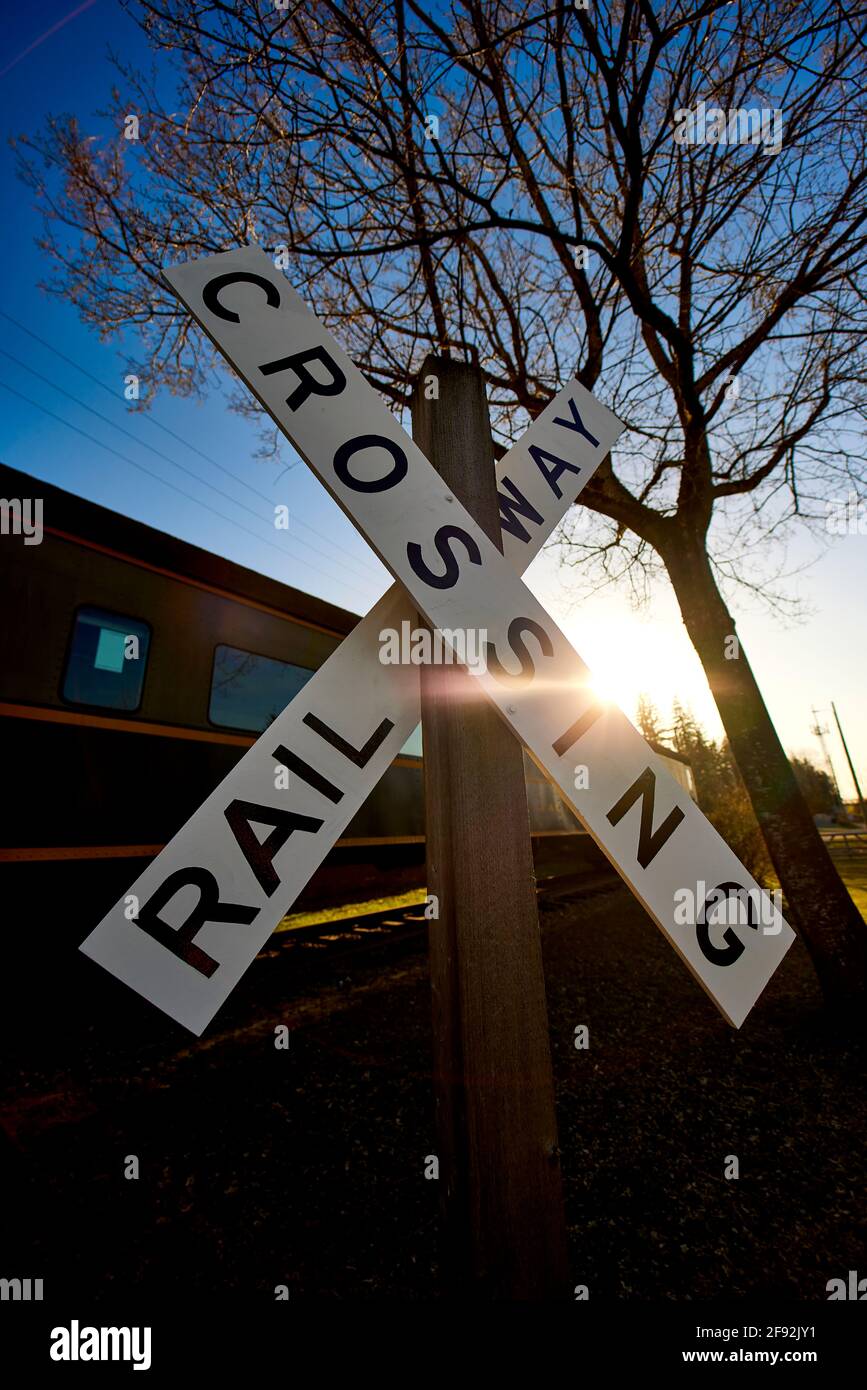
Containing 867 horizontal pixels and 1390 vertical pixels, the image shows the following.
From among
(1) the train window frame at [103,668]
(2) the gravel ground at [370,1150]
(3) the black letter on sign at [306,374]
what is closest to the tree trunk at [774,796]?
(2) the gravel ground at [370,1150]

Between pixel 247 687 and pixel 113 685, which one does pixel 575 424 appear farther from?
pixel 247 687

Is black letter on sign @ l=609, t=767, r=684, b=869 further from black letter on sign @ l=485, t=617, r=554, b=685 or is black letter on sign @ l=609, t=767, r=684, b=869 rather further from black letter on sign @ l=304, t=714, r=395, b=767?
black letter on sign @ l=304, t=714, r=395, b=767

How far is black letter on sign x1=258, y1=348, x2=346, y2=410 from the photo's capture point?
3.42 ft

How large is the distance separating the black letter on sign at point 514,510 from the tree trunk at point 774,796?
3.91 metres

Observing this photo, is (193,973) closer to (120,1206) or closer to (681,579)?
(120,1206)

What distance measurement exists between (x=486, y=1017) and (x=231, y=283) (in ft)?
4.92

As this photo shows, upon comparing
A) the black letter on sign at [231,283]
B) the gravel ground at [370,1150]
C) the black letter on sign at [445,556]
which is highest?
the black letter on sign at [231,283]

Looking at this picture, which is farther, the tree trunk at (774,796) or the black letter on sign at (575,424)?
the tree trunk at (774,796)

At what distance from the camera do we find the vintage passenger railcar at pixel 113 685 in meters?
4.04

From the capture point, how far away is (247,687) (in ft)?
19.0

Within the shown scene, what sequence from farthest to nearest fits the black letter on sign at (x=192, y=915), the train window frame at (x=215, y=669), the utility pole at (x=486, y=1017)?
1. the train window frame at (x=215, y=669)
2. the utility pole at (x=486, y=1017)
3. the black letter on sign at (x=192, y=915)

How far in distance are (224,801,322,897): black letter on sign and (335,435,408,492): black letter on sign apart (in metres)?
0.62

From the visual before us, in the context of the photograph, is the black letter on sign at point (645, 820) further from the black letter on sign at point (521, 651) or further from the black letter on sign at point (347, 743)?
the black letter on sign at point (347, 743)
